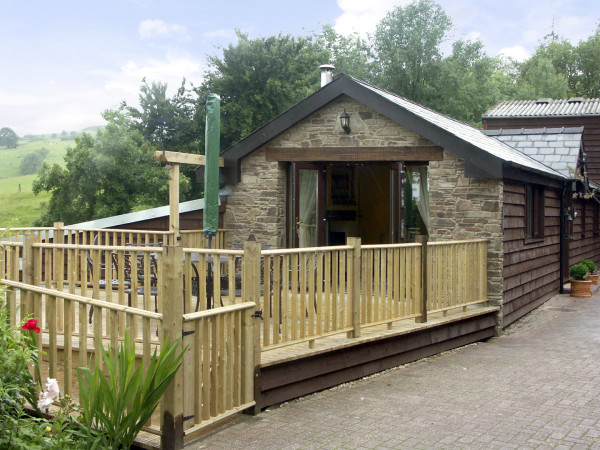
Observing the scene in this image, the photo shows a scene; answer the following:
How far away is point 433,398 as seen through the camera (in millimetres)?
5957

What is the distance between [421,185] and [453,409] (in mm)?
5373

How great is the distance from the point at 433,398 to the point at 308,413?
124 cm

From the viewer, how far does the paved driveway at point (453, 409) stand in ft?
15.7

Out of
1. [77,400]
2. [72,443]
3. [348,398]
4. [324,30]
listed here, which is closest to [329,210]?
[348,398]

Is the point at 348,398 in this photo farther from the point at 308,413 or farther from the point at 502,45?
the point at 502,45

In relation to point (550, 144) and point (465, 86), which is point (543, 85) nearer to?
point (465, 86)

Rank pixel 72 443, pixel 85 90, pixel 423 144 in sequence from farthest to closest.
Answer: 1. pixel 85 90
2. pixel 423 144
3. pixel 72 443

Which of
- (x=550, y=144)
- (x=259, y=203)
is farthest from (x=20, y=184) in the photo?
(x=550, y=144)

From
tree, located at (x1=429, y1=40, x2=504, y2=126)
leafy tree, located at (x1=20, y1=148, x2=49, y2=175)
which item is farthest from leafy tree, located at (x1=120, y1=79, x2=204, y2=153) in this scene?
leafy tree, located at (x1=20, y1=148, x2=49, y2=175)

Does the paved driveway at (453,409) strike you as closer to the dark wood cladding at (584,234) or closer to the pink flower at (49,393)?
the pink flower at (49,393)

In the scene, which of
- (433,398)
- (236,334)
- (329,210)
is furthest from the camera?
(329,210)

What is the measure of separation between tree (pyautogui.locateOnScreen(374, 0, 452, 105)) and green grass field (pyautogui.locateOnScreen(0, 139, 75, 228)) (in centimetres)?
2020

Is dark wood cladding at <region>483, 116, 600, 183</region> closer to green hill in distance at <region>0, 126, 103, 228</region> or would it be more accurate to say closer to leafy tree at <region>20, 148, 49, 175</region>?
green hill in distance at <region>0, 126, 103, 228</region>

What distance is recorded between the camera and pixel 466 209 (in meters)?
9.57
